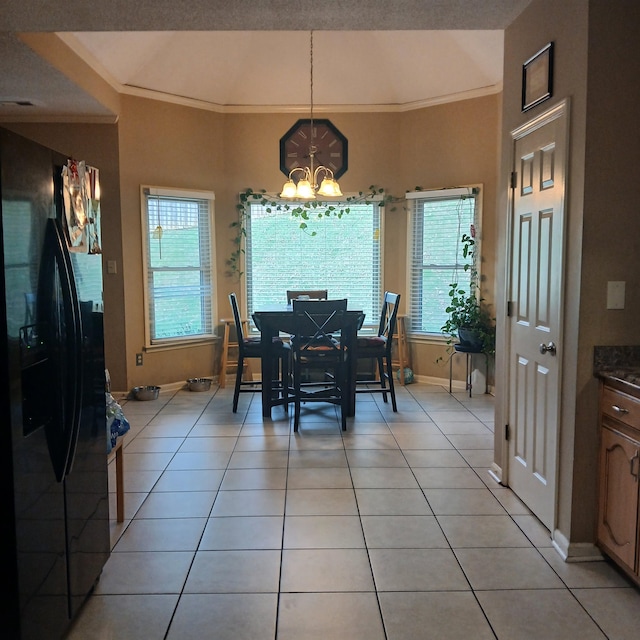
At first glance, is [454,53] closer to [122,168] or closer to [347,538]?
[122,168]

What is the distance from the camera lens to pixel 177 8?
116 inches

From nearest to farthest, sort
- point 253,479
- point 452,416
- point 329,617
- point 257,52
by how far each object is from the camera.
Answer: point 329,617
point 253,479
point 452,416
point 257,52

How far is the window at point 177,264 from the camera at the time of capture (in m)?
5.75

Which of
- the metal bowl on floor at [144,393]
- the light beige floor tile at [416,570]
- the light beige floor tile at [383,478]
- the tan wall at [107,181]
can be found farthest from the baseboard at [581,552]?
the tan wall at [107,181]

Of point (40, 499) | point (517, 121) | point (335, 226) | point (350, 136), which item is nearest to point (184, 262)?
point (335, 226)

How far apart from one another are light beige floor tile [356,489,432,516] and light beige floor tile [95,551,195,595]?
0.97 meters

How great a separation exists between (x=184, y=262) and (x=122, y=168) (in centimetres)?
106

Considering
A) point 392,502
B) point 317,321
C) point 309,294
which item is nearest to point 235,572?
point 392,502

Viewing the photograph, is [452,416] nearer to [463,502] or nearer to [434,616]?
[463,502]

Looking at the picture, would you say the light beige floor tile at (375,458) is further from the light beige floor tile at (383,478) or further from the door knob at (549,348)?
the door knob at (549,348)

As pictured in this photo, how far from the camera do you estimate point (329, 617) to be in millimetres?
2225

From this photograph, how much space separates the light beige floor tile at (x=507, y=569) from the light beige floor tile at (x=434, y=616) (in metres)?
0.16

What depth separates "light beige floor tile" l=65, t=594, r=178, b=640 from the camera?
7.04 feet

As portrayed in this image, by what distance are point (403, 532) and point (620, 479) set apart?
3.32ft
